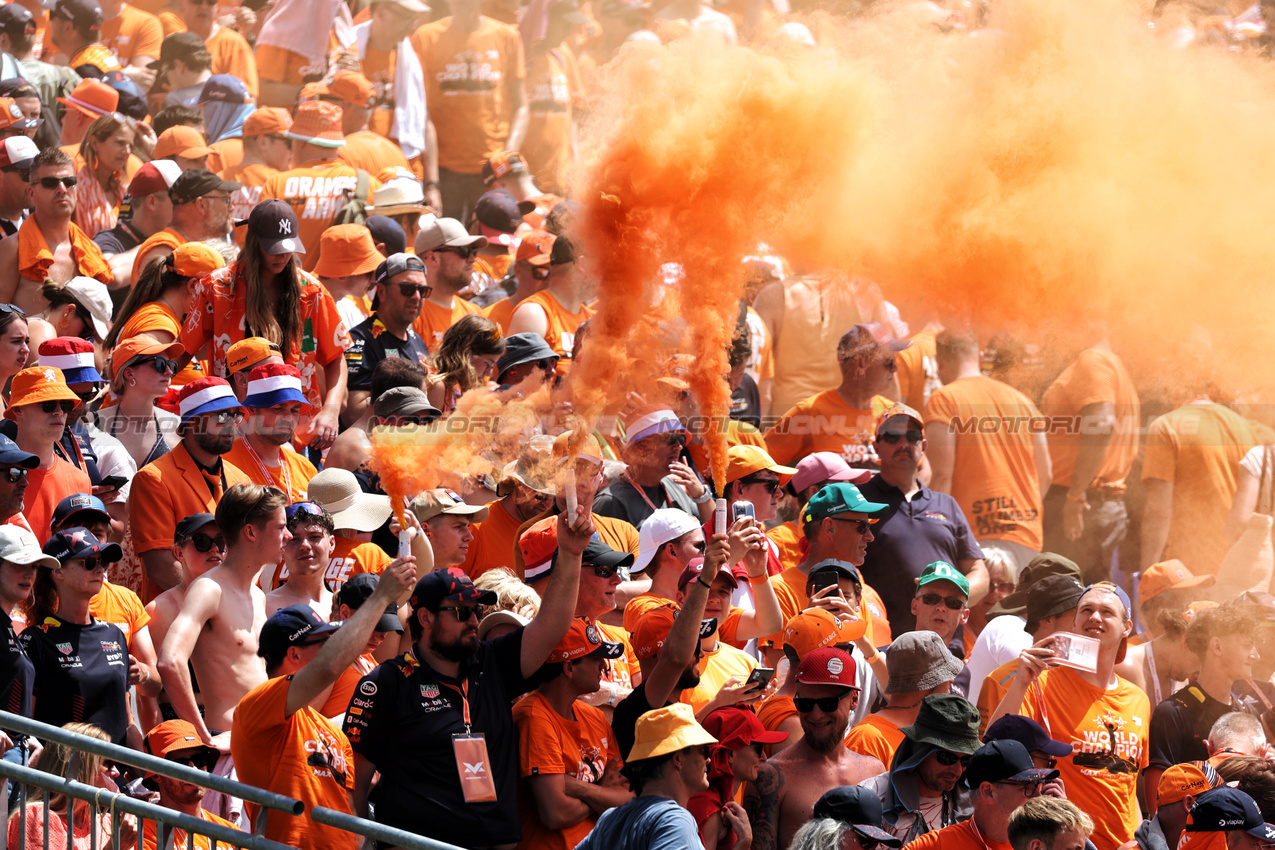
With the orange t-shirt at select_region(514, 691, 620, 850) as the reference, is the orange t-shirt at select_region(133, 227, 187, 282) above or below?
above

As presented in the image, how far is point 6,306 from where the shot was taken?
26.7ft

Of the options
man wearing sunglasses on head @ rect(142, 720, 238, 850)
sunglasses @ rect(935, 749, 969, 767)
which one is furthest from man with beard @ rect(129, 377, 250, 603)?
sunglasses @ rect(935, 749, 969, 767)

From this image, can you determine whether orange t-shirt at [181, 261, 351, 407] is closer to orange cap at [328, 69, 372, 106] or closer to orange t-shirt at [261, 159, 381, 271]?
orange t-shirt at [261, 159, 381, 271]

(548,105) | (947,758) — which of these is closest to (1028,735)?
(947,758)

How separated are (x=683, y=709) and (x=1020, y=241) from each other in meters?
2.51

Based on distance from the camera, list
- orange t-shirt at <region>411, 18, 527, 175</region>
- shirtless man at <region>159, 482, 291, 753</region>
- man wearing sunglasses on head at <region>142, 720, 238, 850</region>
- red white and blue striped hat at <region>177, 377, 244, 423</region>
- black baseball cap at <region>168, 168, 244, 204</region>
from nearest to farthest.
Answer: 1. man wearing sunglasses on head at <region>142, 720, 238, 850</region>
2. shirtless man at <region>159, 482, 291, 753</region>
3. red white and blue striped hat at <region>177, 377, 244, 423</region>
4. black baseball cap at <region>168, 168, 244, 204</region>
5. orange t-shirt at <region>411, 18, 527, 175</region>

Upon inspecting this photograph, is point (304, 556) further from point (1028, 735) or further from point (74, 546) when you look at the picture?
point (1028, 735)

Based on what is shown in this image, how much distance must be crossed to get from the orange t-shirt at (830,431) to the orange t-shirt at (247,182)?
14.1 ft

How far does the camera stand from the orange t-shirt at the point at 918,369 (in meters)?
10.0

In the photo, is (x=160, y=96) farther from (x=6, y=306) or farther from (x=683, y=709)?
(x=683, y=709)

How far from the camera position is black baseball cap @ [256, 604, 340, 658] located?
19.6 feet

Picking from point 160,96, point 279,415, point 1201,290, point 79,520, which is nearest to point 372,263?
point 279,415

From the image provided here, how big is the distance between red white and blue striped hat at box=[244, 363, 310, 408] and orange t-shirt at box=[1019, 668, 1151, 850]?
4.01 m

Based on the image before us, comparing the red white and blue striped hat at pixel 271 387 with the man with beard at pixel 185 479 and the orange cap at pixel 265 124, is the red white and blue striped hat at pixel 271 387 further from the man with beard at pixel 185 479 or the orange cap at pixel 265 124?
the orange cap at pixel 265 124
